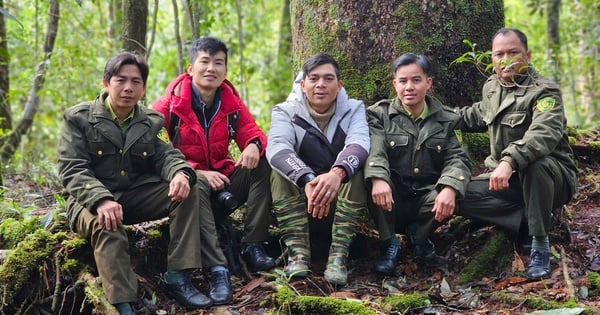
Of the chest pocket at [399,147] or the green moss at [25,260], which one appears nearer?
the green moss at [25,260]

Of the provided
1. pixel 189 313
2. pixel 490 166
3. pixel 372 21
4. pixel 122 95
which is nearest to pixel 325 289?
pixel 189 313

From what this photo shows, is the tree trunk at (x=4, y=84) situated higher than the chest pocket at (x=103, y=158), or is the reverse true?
the tree trunk at (x=4, y=84)

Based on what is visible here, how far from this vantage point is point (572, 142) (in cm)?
653

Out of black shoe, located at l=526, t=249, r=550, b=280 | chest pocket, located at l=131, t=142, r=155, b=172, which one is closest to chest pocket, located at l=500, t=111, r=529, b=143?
black shoe, located at l=526, t=249, r=550, b=280

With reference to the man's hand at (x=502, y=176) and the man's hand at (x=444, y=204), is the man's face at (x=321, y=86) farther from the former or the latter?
the man's hand at (x=502, y=176)

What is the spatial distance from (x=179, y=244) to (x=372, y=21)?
273 centimetres

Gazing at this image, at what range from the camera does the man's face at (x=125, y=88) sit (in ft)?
15.8

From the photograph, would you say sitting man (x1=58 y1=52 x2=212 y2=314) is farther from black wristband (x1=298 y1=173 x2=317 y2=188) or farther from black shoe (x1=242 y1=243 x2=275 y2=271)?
black wristband (x1=298 y1=173 x2=317 y2=188)

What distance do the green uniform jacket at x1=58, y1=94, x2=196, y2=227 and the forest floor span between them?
754 mm

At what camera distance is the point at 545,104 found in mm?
4926

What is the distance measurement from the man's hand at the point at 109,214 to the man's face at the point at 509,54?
3004 millimetres

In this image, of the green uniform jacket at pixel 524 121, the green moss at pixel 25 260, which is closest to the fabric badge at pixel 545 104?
the green uniform jacket at pixel 524 121

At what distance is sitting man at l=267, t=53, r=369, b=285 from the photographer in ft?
15.9

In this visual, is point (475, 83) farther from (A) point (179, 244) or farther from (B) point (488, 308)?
(A) point (179, 244)
